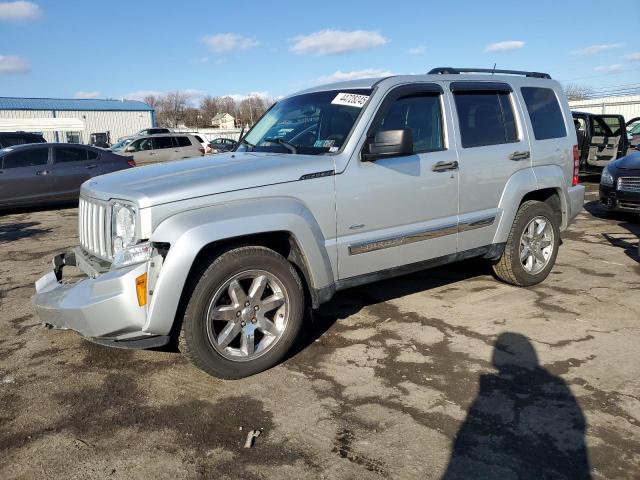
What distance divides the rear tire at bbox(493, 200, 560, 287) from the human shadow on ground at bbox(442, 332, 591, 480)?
1709 mm

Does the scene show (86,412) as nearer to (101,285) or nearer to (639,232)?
(101,285)

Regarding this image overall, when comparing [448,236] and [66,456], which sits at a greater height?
[448,236]

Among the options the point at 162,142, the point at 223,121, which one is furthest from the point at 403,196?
the point at 223,121

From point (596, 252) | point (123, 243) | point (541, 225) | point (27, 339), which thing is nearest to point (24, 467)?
point (123, 243)

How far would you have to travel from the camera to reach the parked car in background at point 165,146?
19.3 meters

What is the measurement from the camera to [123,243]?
10.8 ft

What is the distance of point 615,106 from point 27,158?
113 ft

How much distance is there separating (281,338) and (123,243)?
4.00ft

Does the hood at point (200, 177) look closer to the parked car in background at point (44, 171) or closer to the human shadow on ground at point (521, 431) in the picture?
the human shadow on ground at point (521, 431)

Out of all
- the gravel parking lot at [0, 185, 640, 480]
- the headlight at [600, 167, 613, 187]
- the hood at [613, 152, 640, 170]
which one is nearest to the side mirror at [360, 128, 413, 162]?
the gravel parking lot at [0, 185, 640, 480]

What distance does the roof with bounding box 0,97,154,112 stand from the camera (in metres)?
43.8

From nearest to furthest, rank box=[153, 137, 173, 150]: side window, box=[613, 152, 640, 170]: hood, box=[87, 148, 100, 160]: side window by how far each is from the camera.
→ 1. box=[613, 152, 640, 170]: hood
2. box=[87, 148, 100, 160]: side window
3. box=[153, 137, 173, 150]: side window

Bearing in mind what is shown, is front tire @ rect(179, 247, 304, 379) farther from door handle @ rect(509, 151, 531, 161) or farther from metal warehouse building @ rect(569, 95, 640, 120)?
metal warehouse building @ rect(569, 95, 640, 120)

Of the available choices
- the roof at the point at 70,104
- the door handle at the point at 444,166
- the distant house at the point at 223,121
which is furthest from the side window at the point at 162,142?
the distant house at the point at 223,121
